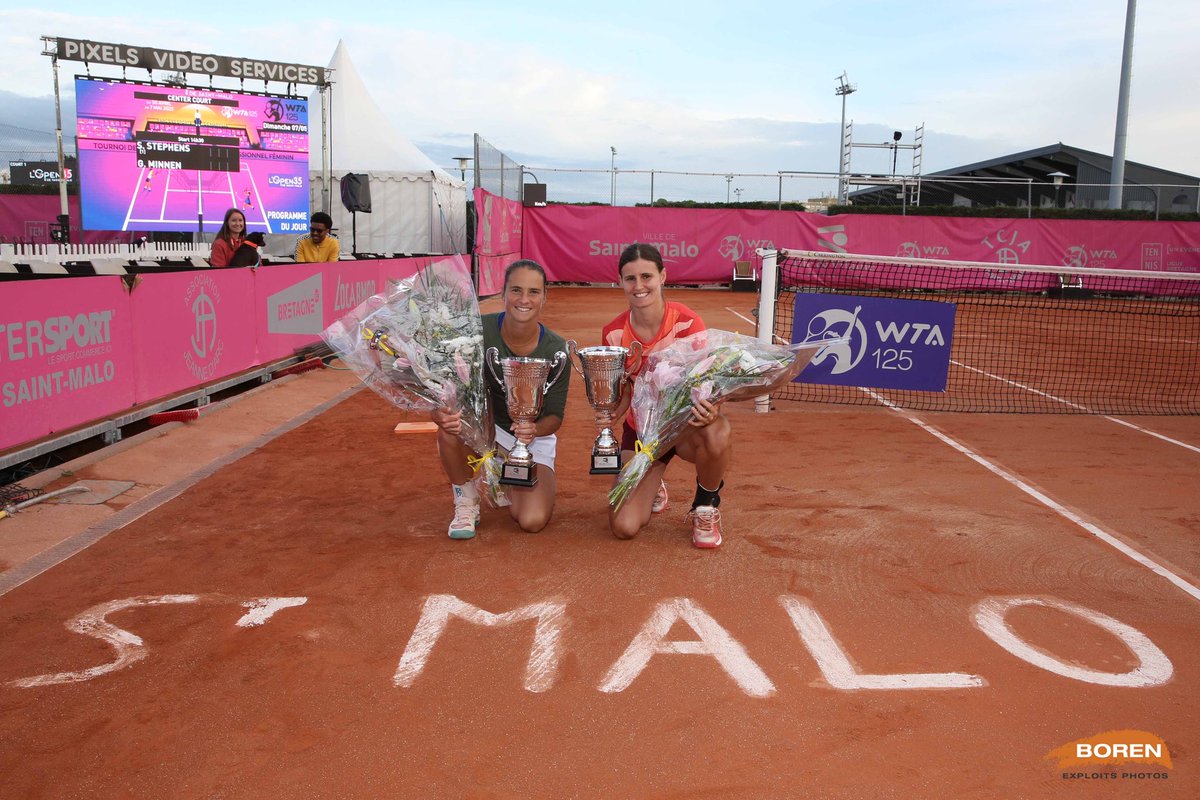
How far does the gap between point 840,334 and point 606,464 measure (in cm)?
566

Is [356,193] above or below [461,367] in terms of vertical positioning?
above

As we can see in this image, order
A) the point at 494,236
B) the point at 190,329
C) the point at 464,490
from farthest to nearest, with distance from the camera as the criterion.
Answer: the point at 494,236, the point at 190,329, the point at 464,490

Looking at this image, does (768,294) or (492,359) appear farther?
(768,294)

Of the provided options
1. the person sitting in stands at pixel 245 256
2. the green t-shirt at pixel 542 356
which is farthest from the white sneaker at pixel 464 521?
the person sitting in stands at pixel 245 256

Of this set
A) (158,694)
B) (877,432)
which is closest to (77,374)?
(158,694)

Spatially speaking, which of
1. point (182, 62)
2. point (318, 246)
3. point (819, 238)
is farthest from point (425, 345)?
point (819, 238)

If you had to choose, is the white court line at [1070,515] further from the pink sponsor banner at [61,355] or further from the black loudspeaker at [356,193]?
the black loudspeaker at [356,193]

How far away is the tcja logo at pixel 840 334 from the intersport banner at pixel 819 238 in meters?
17.5

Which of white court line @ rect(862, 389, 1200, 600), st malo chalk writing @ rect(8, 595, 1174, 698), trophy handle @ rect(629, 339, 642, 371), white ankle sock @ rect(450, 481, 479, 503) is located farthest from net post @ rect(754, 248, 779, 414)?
st malo chalk writing @ rect(8, 595, 1174, 698)

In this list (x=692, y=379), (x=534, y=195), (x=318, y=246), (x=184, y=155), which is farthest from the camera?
(x=534, y=195)

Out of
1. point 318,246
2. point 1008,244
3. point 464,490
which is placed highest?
point 1008,244

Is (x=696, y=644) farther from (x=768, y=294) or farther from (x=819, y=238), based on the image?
(x=819, y=238)

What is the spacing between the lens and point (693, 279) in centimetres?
2861

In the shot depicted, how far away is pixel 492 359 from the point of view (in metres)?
5.29
